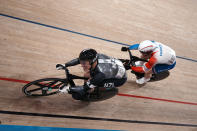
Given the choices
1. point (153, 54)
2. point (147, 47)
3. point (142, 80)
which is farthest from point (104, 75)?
point (142, 80)

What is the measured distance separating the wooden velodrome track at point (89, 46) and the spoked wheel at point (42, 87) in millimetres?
113

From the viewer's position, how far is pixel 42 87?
2.53m

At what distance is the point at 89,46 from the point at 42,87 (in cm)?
140

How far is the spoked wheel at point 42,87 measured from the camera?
2.47m

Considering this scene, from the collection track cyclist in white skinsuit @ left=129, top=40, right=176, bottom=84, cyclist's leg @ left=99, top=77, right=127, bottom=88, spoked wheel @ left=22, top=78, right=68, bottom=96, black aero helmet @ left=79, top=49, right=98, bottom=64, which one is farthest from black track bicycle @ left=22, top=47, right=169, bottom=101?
black aero helmet @ left=79, top=49, right=98, bottom=64

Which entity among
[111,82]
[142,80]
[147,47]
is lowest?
[142,80]

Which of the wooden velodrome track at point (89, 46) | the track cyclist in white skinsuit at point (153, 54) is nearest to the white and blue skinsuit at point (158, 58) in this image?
the track cyclist in white skinsuit at point (153, 54)

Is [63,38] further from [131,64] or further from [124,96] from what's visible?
[124,96]

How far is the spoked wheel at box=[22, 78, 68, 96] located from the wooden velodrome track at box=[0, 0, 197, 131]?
0.37ft

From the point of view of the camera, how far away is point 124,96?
10.4 feet

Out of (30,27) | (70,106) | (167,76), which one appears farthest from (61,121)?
(167,76)

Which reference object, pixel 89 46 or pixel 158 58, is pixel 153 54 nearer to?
pixel 158 58

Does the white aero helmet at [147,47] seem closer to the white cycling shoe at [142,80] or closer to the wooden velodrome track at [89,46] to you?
the white cycling shoe at [142,80]

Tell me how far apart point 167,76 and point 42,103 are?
2.66m
